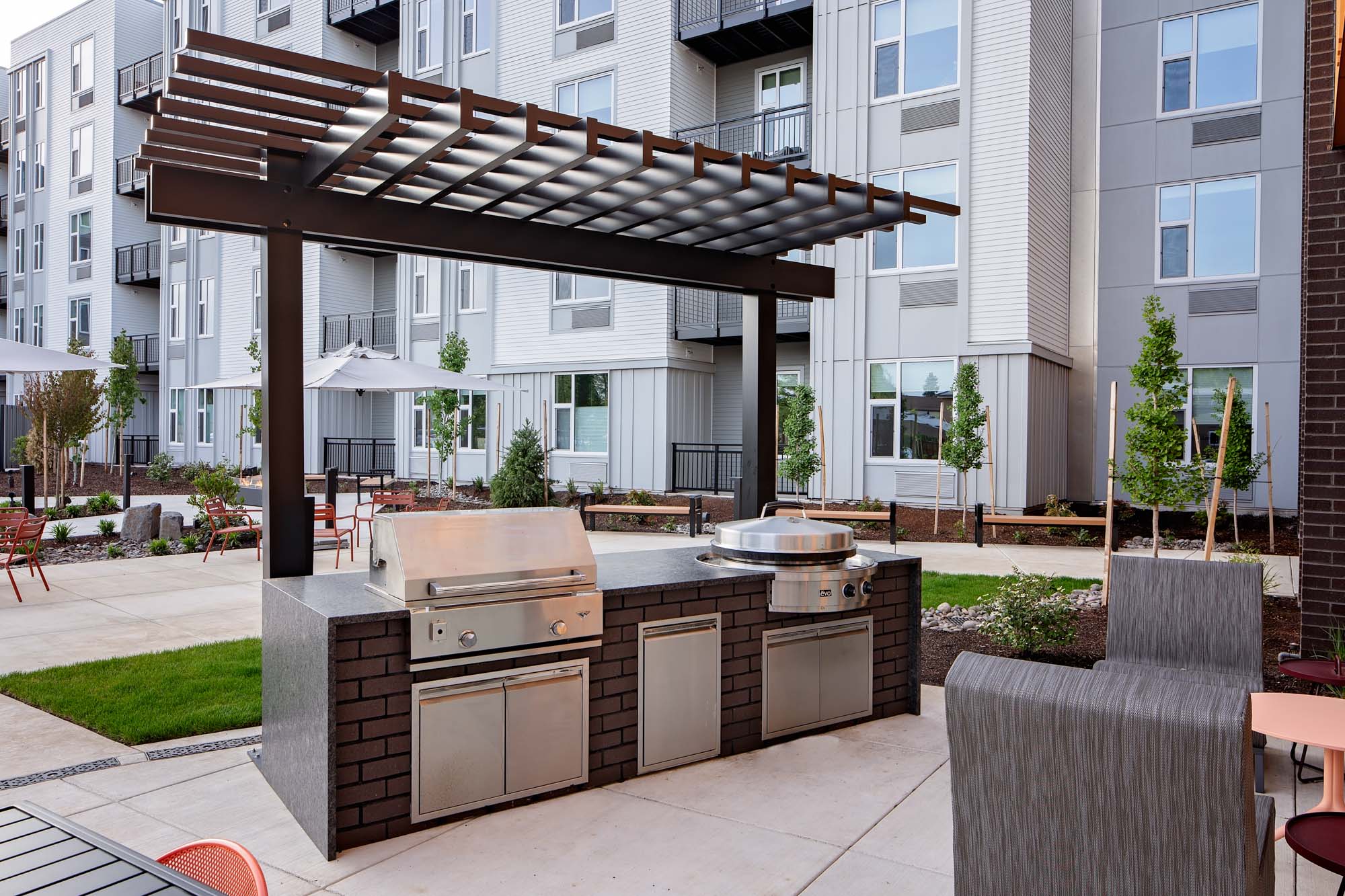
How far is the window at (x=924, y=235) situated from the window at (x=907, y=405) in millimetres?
1783

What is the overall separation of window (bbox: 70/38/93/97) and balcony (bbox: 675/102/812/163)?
22952 millimetres

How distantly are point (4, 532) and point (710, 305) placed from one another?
527 inches

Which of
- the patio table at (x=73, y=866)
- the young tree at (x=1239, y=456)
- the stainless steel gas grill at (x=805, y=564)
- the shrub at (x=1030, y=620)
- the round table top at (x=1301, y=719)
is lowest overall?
the shrub at (x=1030, y=620)

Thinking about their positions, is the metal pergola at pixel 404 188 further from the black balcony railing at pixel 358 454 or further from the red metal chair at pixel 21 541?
the black balcony railing at pixel 358 454

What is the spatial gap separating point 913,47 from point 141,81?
24.7 meters

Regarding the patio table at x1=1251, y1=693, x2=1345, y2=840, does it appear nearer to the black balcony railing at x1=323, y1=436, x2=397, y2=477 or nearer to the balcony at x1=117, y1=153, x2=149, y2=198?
the black balcony railing at x1=323, y1=436, x2=397, y2=477

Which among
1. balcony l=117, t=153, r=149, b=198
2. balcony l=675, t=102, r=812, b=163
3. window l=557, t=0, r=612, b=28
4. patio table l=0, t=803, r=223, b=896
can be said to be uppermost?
window l=557, t=0, r=612, b=28

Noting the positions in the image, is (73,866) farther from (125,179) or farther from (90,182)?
(90,182)

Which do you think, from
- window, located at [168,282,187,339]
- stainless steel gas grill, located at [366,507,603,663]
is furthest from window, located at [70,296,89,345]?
stainless steel gas grill, located at [366,507,603,663]

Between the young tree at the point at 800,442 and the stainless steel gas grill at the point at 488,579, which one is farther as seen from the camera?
the young tree at the point at 800,442

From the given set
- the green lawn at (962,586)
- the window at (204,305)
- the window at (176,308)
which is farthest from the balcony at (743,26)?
the window at (176,308)

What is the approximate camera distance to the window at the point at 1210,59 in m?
15.5

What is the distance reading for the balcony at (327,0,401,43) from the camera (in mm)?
22766

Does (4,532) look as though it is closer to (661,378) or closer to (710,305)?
(661,378)
